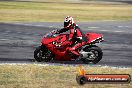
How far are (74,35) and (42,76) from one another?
161 inches

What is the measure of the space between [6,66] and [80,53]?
353cm

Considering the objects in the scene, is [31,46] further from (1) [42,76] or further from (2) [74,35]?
(1) [42,76]

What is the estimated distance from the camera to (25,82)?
38.7ft

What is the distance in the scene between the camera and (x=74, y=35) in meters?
16.4

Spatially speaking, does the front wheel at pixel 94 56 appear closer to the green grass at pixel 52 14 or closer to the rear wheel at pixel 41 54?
the rear wheel at pixel 41 54

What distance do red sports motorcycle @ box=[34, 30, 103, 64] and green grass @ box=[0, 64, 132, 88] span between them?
1849 mm

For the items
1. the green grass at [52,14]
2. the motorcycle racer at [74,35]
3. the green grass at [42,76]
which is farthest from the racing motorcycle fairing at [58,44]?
the green grass at [52,14]

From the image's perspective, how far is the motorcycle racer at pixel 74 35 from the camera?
1636 centimetres

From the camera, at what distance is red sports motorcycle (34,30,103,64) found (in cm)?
1655

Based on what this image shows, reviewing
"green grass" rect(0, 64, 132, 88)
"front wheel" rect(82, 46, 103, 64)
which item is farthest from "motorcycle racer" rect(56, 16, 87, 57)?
"green grass" rect(0, 64, 132, 88)

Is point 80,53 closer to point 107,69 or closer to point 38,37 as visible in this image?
point 107,69

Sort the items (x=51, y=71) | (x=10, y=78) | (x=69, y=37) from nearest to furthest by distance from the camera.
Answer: (x=10, y=78) < (x=51, y=71) < (x=69, y=37)

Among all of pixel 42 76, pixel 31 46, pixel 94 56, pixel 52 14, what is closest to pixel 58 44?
pixel 94 56

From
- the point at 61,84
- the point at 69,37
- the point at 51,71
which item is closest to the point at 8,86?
the point at 61,84
